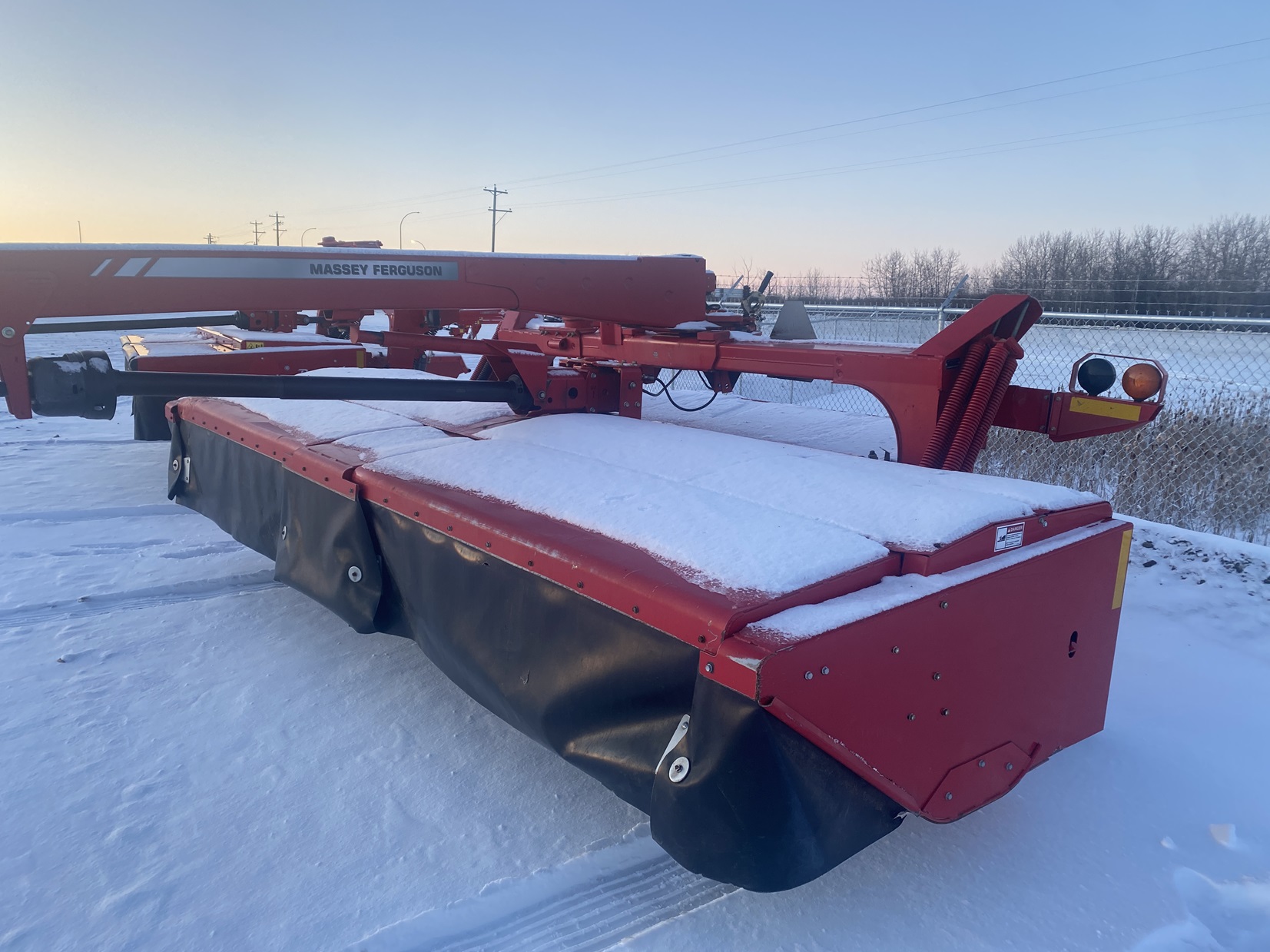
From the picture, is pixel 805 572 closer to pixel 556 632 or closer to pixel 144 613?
pixel 556 632

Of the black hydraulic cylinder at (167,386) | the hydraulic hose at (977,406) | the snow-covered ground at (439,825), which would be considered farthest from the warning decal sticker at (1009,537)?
the black hydraulic cylinder at (167,386)

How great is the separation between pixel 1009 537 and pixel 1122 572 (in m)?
0.55

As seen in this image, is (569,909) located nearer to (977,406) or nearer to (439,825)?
(439,825)

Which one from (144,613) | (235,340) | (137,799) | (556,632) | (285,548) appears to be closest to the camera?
(556,632)

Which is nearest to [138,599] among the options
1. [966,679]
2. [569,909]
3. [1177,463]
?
[569,909]

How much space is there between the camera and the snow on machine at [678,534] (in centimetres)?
183

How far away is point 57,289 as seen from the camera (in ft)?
8.46

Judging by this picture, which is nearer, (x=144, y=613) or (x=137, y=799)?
(x=137, y=799)

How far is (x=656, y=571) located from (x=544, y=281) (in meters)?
2.06

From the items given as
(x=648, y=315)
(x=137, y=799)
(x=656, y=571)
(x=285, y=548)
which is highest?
(x=648, y=315)

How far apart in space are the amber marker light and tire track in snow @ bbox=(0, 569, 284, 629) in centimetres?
361

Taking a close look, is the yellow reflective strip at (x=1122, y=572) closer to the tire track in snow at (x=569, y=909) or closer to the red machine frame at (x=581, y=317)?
the red machine frame at (x=581, y=317)

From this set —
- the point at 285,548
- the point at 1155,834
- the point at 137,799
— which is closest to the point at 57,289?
the point at 285,548

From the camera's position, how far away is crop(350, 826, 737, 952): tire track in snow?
192 centimetres
